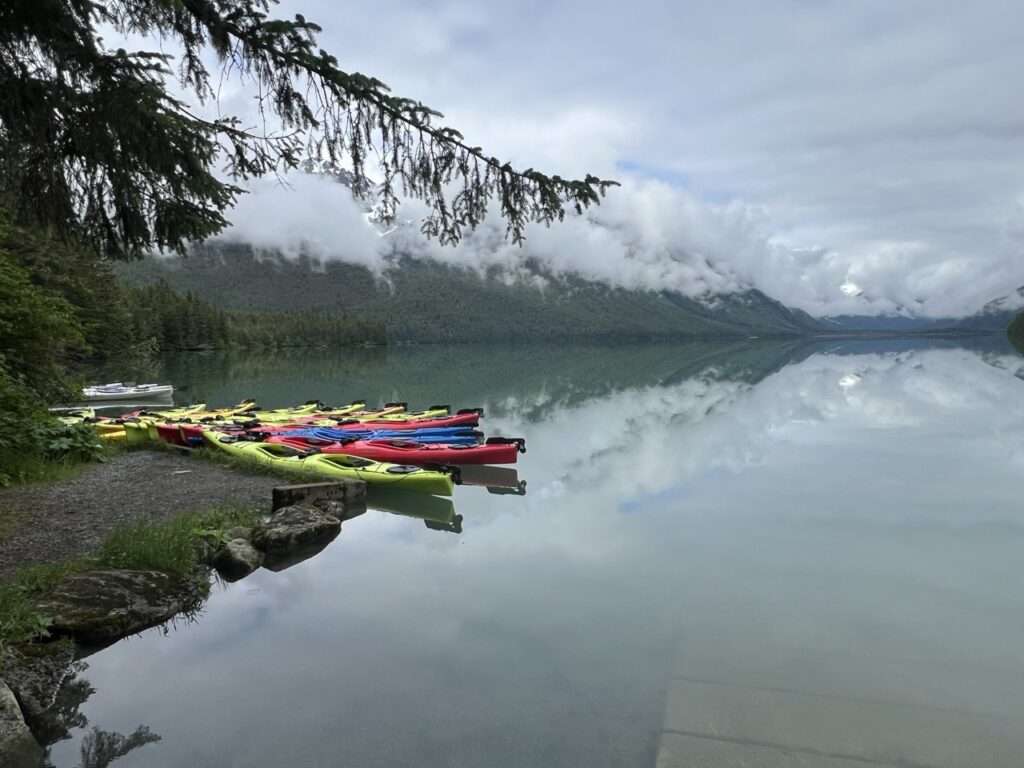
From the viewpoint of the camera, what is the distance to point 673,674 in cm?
646

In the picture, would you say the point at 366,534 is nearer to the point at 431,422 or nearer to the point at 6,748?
the point at 6,748

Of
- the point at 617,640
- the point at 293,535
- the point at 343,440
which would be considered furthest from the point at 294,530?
the point at 343,440

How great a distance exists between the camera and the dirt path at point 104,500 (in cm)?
774

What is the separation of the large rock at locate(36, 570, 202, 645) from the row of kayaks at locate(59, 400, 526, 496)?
628cm

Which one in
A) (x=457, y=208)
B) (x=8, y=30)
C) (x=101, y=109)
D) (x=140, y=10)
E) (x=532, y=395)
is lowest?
(x=532, y=395)

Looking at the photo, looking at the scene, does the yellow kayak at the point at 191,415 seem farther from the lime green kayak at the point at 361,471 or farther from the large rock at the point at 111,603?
the large rock at the point at 111,603

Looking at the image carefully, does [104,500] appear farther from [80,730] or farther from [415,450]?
[415,450]

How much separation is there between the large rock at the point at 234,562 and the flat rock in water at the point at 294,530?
0.54m

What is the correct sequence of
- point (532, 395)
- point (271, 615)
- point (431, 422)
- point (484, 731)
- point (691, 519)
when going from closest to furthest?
point (484, 731) < point (271, 615) < point (691, 519) < point (431, 422) < point (532, 395)

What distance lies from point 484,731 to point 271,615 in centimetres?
343

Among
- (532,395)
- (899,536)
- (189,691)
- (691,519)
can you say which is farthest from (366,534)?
(532,395)

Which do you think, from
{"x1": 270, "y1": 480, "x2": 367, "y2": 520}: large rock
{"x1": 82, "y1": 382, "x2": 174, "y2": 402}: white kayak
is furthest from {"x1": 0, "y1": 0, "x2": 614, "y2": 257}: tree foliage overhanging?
{"x1": 82, "y1": 382, "x2": 174, "y2": 402}: white kayak

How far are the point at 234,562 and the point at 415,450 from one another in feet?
26.8

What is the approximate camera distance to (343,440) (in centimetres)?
1773
